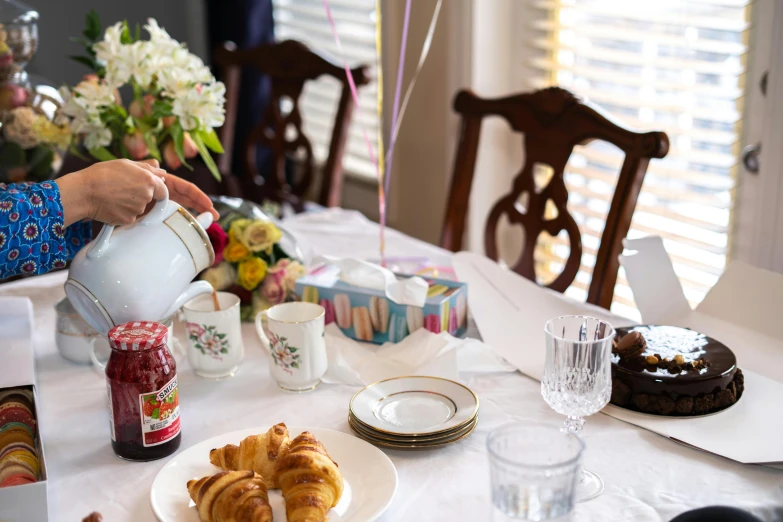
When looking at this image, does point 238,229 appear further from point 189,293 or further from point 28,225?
point 28,225

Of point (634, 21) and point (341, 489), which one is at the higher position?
point (634, 21)

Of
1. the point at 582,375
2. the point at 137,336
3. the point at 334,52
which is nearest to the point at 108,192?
the point at 137,336

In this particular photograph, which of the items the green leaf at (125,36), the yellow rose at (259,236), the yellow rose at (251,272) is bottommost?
the yellow rose at (251,272)

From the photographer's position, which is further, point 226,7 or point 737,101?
point 226,7

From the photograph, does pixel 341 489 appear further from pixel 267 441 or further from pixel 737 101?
pixel 737 101

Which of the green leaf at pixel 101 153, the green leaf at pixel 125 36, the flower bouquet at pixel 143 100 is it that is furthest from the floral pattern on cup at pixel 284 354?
the green leaf at pixel 125 36

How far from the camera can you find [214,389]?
3.67 feet

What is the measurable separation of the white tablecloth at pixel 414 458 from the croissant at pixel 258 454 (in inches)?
3.6

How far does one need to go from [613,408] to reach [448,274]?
18.6 inches

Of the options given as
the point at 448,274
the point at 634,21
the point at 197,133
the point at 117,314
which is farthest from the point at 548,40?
the point at 117,314

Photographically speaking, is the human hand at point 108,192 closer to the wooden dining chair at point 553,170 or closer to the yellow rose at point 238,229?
the yellow rose at point 238,229

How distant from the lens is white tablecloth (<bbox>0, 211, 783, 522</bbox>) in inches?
33.3

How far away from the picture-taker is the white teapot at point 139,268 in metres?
1.02

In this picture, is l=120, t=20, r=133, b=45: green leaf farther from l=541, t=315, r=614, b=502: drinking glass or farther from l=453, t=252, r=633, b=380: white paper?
l=541, t=315, r=614, b=502: drinking glass
